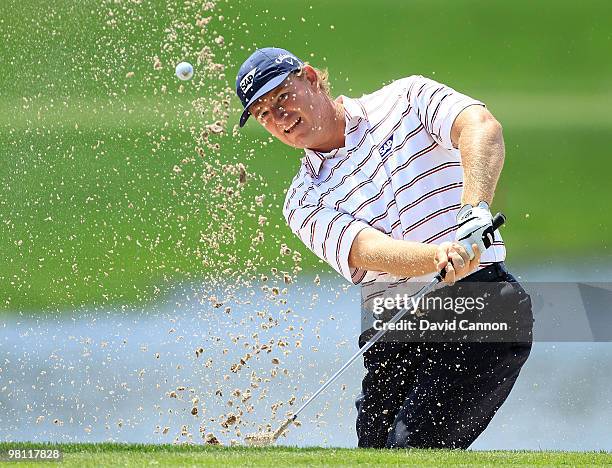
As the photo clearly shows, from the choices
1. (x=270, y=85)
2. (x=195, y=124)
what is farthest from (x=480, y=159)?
(x=195, y=124)

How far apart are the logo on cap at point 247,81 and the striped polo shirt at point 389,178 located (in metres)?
0.29

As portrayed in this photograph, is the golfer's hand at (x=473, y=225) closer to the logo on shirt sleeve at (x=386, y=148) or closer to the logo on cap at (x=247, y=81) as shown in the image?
the logo on shirt sleeve at (x=386, y=148)

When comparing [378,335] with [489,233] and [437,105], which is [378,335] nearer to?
[489,233]

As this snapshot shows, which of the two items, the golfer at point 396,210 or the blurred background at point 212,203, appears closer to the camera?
the golfer at point 396,210

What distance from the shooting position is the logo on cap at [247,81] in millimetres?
3770

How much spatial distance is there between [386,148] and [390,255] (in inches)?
15.5

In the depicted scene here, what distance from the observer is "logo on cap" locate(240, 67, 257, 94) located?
3.77 metres

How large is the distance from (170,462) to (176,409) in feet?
8.13

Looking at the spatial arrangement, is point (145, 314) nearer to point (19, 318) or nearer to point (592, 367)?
point (19, 318)

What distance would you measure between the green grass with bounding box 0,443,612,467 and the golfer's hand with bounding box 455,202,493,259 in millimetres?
535

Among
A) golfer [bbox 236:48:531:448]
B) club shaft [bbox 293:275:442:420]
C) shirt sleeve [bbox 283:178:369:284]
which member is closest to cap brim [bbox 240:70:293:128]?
golfer [bbox 236:48:531:448]

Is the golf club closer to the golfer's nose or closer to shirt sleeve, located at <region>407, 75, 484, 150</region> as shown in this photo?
shirt sleeve, located at <region>407, 75, 484, 150</region>

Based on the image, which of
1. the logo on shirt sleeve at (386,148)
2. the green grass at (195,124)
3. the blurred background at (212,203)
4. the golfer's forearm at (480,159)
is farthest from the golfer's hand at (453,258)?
the green grass at (195,124)

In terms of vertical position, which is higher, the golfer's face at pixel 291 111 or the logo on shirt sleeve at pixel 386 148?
the golfer's face at pixel 291 111
